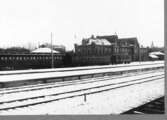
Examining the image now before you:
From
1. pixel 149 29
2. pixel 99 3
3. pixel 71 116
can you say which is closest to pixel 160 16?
pixel 149 29

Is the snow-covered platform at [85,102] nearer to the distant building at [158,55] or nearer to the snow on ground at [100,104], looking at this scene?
the snow on ground at [100,104]

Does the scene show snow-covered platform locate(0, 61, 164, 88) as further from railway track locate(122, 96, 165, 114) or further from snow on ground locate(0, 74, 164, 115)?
railway track locate(122, 96, 165, 114)

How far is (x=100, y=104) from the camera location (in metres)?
5.30

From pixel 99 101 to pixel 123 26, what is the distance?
227 cm

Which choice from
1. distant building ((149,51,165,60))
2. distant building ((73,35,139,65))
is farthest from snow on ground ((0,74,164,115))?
distant building ((73,35,139,65))

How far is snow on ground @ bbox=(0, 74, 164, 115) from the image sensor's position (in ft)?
15.8

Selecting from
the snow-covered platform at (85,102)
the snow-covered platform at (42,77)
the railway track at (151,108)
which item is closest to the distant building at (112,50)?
the snow-covered platform at (42,77)

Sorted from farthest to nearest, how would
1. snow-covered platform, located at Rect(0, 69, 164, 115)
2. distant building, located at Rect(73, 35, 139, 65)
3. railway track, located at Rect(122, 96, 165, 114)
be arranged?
distant building, located at Rect(73, 35, 139, 65) < snow-covered platform, located at Rect(0, 69, 164, 115) < railway track, located at Rect(122, 96, 165, 114)

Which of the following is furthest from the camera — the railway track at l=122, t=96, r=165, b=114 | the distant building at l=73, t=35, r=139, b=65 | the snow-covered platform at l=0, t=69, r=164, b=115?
the distant building at l=73, t=35, r=139, b=65

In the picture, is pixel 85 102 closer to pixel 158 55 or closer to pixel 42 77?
pixel 158 55

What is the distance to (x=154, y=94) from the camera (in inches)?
249

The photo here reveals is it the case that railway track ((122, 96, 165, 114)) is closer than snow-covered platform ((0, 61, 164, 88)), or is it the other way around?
railway track ((122, 96, 165, 114))

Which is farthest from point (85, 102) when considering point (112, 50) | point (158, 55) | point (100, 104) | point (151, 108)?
point (112, 50)

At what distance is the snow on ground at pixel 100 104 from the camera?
481 centimetres
